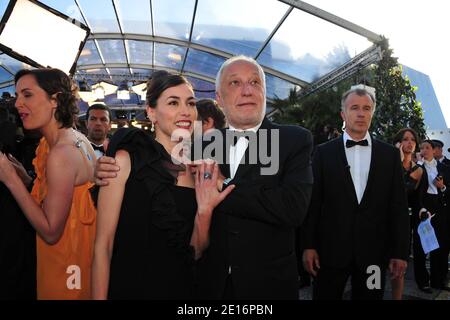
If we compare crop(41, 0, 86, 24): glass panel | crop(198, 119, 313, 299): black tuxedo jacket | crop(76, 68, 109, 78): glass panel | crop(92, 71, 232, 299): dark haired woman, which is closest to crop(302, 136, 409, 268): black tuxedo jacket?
crop(198, 119, 313, 299): black tuxedo jacket

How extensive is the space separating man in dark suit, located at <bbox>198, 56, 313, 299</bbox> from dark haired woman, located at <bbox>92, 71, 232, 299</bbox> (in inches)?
4.3

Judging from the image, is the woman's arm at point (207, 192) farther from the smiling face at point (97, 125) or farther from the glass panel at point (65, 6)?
the glass panel at point (65, 6)

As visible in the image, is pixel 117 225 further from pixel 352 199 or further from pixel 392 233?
pixel 392 233

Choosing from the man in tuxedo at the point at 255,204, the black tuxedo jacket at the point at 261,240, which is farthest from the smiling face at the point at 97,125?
the black tuxedo jacket at the point at 261,240

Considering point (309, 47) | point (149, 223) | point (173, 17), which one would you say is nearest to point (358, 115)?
point (149, 223)

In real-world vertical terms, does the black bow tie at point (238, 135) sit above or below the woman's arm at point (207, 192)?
above

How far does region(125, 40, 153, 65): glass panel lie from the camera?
44.4ft

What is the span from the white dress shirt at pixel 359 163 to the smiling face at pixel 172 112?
4.92 ft

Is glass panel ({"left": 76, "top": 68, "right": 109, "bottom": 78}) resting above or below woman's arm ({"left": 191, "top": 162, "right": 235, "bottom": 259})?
above

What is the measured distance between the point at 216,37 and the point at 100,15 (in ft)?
10.8

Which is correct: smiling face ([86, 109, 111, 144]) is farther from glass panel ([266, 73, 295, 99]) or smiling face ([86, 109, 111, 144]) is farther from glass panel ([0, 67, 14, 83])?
glass panel ([0, 67, 14, 83])

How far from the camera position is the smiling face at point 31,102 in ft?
→ 7.03

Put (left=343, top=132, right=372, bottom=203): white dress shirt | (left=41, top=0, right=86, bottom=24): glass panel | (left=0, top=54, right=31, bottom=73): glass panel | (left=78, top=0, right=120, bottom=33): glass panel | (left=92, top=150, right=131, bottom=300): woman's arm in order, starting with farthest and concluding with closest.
Answer: 1. (left=0, top=54, right=31, bottom=73): glass panel
2. (left=78, top=0, right=120, bottom=33): glass panel
3. (left=41, top=0, right=86, bottom=24): glass panel
4. (left=343, top=132, right=372, bottom=203): white dress shirt
5. (left=92, top=150, right=131, bottom=300): woman's arm

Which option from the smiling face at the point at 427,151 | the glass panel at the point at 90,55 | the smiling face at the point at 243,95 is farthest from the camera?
the glass panel at the point at 90,55
